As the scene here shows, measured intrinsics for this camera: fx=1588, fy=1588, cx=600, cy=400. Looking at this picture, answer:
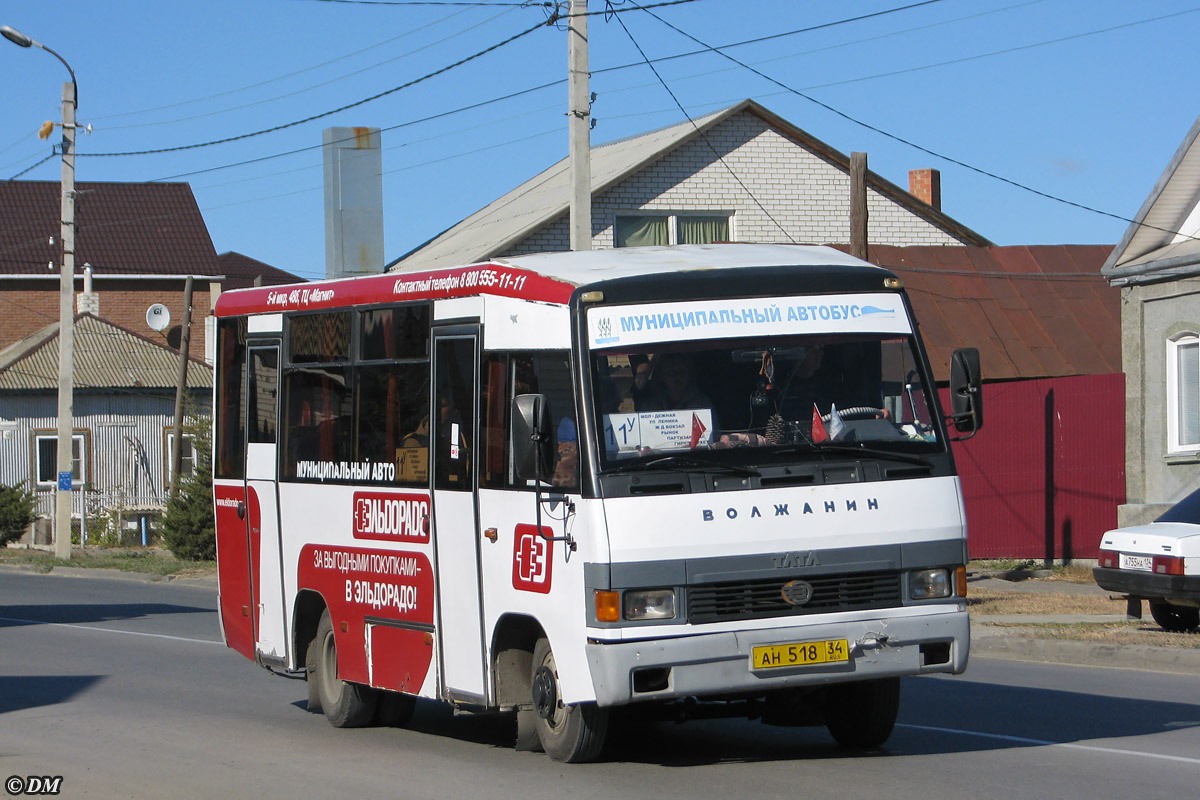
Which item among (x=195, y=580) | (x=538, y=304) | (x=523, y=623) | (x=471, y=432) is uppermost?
(x=538, y=304)

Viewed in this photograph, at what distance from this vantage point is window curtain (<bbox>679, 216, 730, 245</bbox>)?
3716cm

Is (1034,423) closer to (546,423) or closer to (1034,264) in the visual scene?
(1034,264)

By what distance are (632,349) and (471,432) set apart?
1.35m

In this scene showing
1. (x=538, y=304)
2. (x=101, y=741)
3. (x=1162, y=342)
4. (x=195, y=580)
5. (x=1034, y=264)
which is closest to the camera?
(x=538, y=304)

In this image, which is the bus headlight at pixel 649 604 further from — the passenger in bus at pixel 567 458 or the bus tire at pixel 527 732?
the bus tire at pixel 527 732

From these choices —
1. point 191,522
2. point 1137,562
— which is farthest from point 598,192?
point 1137,562

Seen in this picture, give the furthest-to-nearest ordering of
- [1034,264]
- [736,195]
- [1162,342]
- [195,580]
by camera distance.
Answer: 1. [736,195]
2. [1034,264]
3. [195,580]
4. [1162,342]

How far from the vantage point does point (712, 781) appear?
8.05 m

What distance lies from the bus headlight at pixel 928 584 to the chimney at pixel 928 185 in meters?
38.7

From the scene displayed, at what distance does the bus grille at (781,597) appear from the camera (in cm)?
780

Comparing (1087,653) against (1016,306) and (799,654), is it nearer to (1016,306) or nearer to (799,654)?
(799,654)

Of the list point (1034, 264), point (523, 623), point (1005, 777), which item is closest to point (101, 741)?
point (523, 623)

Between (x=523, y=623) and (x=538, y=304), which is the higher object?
(x=538, y=304)

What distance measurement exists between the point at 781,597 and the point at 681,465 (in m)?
0.83
